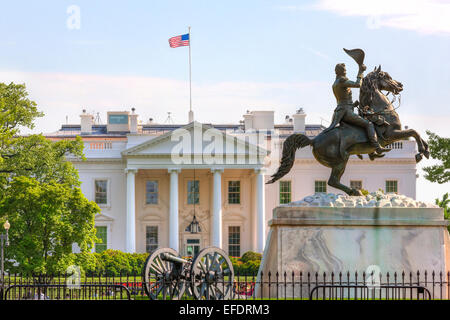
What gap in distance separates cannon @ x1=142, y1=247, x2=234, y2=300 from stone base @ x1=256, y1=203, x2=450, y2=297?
121 centimetres

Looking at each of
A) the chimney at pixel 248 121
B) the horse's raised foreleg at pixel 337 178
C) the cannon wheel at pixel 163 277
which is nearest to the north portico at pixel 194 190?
the chimney at pixel 248 121

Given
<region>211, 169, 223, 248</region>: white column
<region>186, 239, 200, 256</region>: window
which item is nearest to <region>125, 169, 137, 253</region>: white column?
<region>186, 239, 200, 256</region>: window

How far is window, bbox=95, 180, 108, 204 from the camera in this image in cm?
7081

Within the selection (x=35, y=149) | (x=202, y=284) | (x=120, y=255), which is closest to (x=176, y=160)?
(x=120, y=255)

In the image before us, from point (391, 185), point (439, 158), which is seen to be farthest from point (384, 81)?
point (391, 185)

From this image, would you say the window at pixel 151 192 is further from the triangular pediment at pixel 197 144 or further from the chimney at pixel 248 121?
the chimney at pixel 248 121

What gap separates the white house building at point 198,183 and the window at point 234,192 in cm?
7

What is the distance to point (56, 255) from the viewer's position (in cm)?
4381

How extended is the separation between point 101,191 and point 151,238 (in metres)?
4.81

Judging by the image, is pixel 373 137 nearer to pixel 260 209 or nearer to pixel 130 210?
pixel 260 209

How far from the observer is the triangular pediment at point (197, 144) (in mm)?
67250

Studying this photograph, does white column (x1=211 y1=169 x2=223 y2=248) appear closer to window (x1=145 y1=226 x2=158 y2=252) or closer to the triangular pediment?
the triangular pediment

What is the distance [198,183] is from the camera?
71375 millimetres

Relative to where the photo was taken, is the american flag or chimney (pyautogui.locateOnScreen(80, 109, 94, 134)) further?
chimney (pyautogui.locateOnScreen(80, 109, 94, 134))
